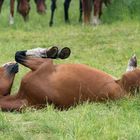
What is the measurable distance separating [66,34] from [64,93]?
7420 mm

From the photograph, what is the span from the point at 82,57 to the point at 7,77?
426 cm

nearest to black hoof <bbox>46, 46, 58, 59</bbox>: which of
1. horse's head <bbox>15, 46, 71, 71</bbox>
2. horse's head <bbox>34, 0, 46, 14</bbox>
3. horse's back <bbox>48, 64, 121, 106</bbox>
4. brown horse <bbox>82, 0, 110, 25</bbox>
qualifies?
horse's head <bbox>15, 46, 71, 71</bbox>

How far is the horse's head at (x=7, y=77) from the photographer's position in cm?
610

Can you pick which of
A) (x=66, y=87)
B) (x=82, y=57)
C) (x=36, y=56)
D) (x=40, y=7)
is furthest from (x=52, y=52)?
(x=40, y=7)

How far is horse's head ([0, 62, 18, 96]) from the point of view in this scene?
240 inches

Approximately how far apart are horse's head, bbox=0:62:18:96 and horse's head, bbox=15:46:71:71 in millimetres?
124

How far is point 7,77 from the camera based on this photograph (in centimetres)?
625

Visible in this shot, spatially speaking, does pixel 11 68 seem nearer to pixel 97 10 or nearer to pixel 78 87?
pixel 78 87

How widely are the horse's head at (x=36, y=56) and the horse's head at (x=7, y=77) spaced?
0.12 metres

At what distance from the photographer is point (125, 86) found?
596cm

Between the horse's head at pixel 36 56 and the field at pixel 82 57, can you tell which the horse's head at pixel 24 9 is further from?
the horse's head at pixel 36 56

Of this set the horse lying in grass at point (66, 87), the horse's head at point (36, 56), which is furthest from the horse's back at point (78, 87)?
the horse's head at point (36, 56)

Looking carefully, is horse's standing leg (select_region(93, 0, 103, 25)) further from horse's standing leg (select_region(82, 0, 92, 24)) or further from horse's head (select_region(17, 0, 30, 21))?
horse's head (select_region(17, 0, 30, 21))

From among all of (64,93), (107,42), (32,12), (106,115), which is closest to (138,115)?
(106,115)
